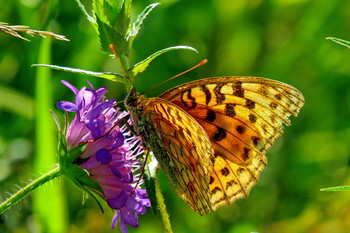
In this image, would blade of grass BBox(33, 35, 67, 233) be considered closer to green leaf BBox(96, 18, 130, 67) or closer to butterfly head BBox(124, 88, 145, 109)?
butterfly head BBox(124, 88, 145, 109)

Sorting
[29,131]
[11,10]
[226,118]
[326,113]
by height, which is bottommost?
[326,113]

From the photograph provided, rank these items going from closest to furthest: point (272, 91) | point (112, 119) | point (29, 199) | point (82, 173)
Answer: point (82, 173)
point (112, 119)
point (272, 91)
point (29, 199)

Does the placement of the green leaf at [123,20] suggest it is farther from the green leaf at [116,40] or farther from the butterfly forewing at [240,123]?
the butterfly forewing at [240,123]

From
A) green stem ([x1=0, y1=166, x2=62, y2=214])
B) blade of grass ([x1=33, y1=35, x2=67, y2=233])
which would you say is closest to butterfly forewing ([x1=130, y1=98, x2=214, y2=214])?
green stem ([x1=0, y1=166, x2=62, y2=214])

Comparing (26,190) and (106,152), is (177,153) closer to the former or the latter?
(106,152)

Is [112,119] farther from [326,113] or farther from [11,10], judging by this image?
[326,113]

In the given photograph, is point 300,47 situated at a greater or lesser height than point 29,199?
greater

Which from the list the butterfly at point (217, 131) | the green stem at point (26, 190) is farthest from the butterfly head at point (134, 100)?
the green stem at point (26, 190)

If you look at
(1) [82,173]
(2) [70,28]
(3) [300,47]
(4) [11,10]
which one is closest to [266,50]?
(3) [300,47]
